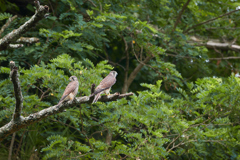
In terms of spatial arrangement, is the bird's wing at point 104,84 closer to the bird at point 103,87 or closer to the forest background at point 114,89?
the bird at point 103,87

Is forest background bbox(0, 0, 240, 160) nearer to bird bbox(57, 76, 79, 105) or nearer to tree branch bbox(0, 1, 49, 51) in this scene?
tree branch bbox(0, 1, 49, 51)

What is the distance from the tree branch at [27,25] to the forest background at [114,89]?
0.01 metres

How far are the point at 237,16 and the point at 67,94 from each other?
571 cm

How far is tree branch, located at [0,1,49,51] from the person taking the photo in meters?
2.73

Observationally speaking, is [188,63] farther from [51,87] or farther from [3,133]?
[3,133]

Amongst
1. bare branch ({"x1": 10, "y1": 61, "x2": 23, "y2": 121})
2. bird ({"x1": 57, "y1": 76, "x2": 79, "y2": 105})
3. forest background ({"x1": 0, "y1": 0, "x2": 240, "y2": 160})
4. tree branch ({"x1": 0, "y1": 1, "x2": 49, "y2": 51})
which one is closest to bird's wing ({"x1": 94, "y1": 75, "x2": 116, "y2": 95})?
forest background ({"x1": 0, "y1": 0, "x2": 240, "y2": 160})

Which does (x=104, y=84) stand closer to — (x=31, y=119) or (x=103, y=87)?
(x=103, y=87)

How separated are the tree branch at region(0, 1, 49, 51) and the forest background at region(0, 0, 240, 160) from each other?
0.01 meters

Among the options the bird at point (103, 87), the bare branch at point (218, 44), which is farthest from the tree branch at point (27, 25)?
the bare branch at point (218, 44)

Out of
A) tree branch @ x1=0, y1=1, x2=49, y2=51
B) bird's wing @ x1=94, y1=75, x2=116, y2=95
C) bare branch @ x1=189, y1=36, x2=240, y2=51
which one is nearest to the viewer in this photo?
tree branch @ x1=0, y1=1, x2=49, y2=51

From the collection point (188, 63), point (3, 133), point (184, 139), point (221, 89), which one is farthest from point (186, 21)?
point (3, 133)

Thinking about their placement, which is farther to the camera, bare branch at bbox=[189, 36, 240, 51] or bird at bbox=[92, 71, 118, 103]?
bare branch at bbox=[189, 36, 240, 51]

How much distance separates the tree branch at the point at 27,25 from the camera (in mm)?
2727

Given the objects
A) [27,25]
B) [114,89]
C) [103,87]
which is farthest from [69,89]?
[114,89]
